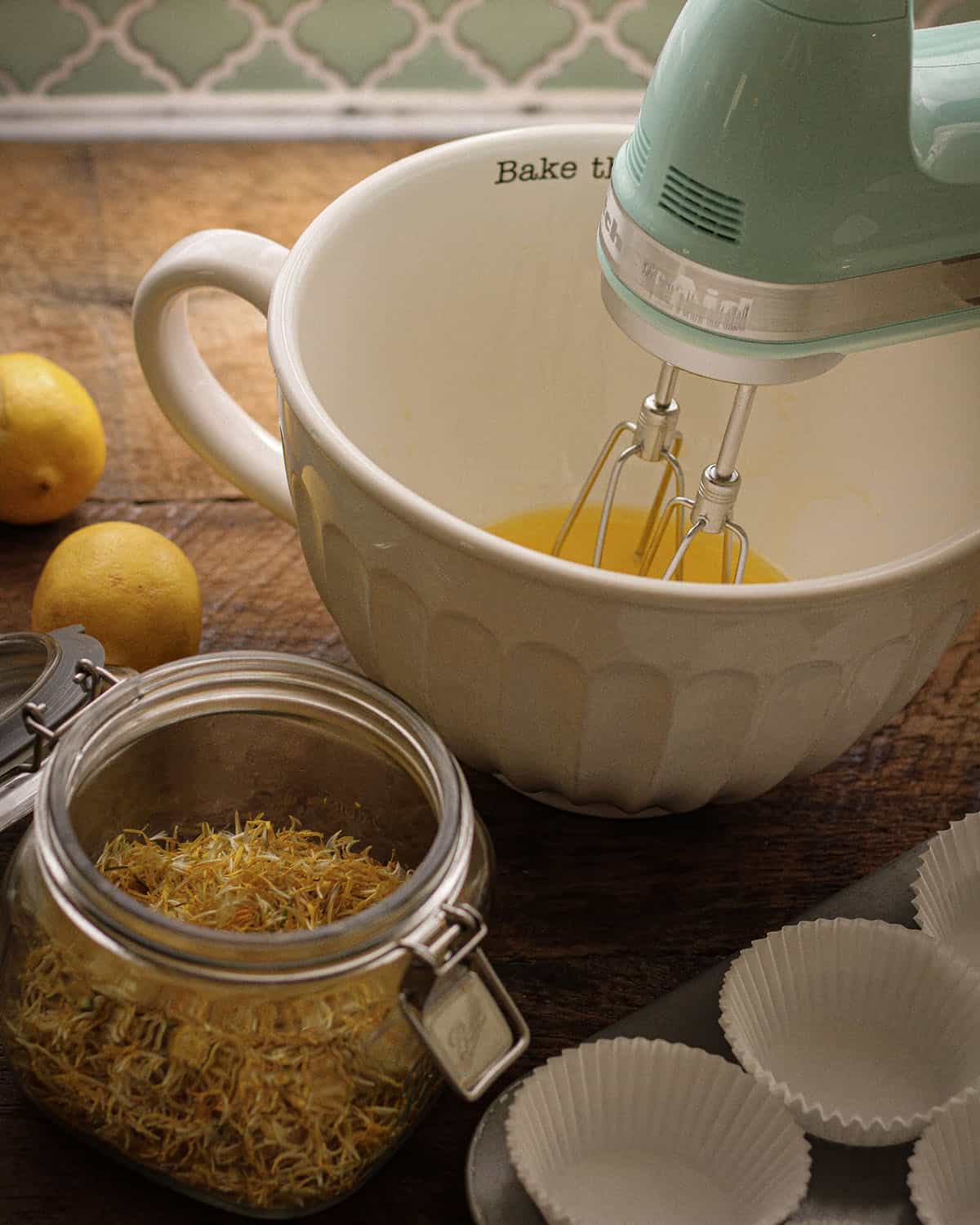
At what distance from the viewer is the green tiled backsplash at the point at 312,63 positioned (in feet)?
3.25

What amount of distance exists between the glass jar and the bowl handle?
145 mm

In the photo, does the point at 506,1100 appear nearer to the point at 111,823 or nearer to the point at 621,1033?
the point at 621,1033

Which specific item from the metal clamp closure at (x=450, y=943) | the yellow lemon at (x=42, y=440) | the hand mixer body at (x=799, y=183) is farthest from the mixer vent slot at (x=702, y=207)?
the yellow lemon at (x=42, y=440)

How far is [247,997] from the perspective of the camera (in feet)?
1.28

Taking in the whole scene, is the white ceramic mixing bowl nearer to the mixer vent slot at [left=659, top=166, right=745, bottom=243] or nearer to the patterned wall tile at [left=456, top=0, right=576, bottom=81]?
the mixer vent slot at [left=659, top=166, right=745, bottom=243]

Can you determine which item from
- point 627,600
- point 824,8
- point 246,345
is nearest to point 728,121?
point 824,8

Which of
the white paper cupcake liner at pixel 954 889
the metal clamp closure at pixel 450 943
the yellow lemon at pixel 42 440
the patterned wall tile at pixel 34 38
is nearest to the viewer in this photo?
the metal clamp closure at pixel 450 943

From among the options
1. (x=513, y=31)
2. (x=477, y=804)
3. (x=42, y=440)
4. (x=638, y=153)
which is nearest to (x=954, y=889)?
(x=477, y=804)

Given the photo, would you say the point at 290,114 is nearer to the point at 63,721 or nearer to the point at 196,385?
the point at 196,385

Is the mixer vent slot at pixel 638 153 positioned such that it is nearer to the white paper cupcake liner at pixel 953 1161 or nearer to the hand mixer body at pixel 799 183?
the hand mixer body at pixel 799 183

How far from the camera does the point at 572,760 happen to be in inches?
19.6

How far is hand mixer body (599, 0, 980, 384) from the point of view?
1.35 feet

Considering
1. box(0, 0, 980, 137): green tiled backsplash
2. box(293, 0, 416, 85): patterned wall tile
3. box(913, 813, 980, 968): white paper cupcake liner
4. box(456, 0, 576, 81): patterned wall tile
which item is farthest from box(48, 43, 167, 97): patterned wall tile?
box(913, 813, 980, 968): white paper cupcake liner

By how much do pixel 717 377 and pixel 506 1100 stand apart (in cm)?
23
